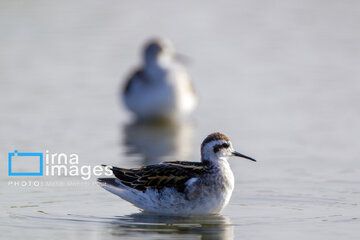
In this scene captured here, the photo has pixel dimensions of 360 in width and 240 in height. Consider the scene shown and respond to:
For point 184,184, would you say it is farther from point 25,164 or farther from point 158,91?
point 158,91

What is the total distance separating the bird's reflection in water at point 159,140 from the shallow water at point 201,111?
4 centimetres

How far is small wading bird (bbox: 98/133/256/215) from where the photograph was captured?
11852mm

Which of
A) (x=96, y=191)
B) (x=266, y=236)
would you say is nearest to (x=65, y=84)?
(x=96, y=191)

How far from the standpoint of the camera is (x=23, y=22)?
28.4 m

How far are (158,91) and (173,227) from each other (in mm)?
9255

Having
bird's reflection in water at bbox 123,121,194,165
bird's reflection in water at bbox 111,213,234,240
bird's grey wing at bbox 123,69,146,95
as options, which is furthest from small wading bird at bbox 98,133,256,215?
bird's grey wing at bbox 123,69,146,95

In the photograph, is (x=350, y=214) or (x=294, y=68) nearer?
(x=350, y=214)

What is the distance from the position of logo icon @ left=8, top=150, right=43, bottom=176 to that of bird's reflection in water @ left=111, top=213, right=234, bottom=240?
10.4 feet

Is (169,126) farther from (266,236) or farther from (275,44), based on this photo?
(266,236)

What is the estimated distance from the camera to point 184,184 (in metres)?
12.0

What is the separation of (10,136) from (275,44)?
37.5 ft

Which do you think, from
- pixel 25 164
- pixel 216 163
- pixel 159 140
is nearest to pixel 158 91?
pixel 159 140

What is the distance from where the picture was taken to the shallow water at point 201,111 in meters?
11.8

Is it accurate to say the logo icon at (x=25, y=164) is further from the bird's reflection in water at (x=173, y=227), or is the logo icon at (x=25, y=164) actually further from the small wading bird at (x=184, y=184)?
the bird's reflection in water at (x=173, y=227)
